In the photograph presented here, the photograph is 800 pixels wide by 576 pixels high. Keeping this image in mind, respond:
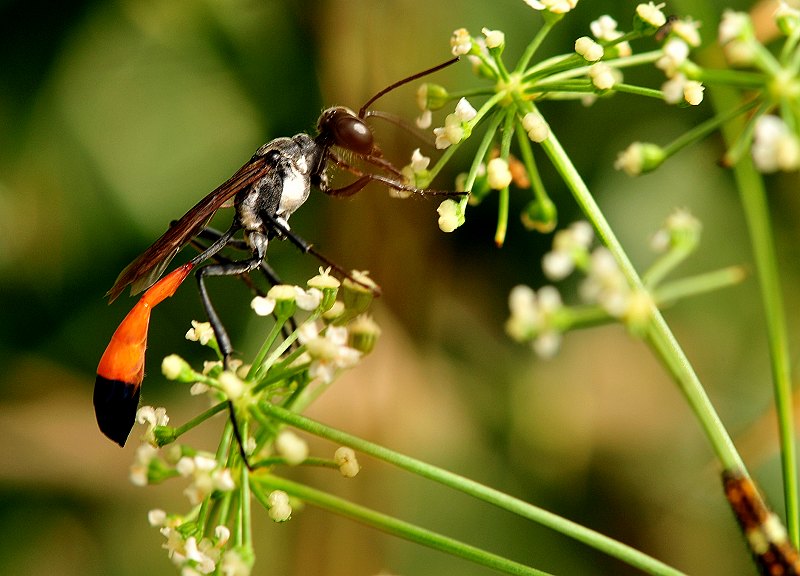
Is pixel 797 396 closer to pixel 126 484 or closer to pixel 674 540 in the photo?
pixel 674 540

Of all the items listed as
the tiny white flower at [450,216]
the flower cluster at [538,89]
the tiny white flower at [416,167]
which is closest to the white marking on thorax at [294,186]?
the tiny white flower at [416,167]

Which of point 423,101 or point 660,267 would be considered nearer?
point 660,267

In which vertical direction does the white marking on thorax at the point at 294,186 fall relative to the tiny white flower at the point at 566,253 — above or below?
above

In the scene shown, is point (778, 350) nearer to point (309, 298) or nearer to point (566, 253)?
point (566, 253)

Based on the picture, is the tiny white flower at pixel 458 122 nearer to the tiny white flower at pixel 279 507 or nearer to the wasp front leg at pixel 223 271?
the wasp front leg at pixel 223 271

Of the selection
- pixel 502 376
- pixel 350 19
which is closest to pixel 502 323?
pixel 502 376
